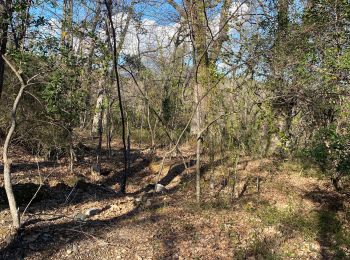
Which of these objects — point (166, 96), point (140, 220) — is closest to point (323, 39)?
point (140, 220)

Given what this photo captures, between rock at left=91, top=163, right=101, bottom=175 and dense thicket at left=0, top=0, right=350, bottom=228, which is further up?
dense thicket at left=0, top=0, right=350, bottom=228

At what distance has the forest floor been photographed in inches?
192

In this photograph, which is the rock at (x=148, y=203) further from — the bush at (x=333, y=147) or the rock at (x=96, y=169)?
the rock at (x=96, y=169)

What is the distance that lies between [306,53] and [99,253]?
4745 mm

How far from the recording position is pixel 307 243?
5.65m

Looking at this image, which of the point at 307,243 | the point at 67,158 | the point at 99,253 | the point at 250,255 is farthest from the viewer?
the point at 67,158

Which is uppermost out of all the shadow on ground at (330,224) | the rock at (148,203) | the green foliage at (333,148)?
the green foliage at (333,148)

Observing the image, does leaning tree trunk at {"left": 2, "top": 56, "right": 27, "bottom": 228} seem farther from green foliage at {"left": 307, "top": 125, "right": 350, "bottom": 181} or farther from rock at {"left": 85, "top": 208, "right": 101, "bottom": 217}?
green foliage at {"left": 307, "top": 125, "right": 350, "bottom": 181}

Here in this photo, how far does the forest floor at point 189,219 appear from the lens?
4.87m

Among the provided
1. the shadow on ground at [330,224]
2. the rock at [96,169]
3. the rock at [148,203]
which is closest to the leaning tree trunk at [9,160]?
the rock at [148,203]

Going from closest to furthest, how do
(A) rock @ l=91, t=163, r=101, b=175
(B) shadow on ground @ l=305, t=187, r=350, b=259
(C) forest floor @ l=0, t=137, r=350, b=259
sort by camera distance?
(C) forest floor @ l=0, t=137, r=350, b=259, (B) shadow on ground @ l=305, t=187, r=350, b=259, (A) rock @ l=91, t=163, r=101, b=175

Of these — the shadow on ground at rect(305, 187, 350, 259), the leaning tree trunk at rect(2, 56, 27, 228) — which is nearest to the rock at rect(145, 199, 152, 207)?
the leaning tree trunk at rect(2, 56, 27, 228)

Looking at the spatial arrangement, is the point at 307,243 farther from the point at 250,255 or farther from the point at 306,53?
the point at 306,53

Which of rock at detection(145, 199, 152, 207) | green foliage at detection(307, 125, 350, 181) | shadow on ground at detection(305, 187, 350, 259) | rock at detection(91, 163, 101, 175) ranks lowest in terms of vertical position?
shadow on ground at detection(305, 187, 350, 259)
